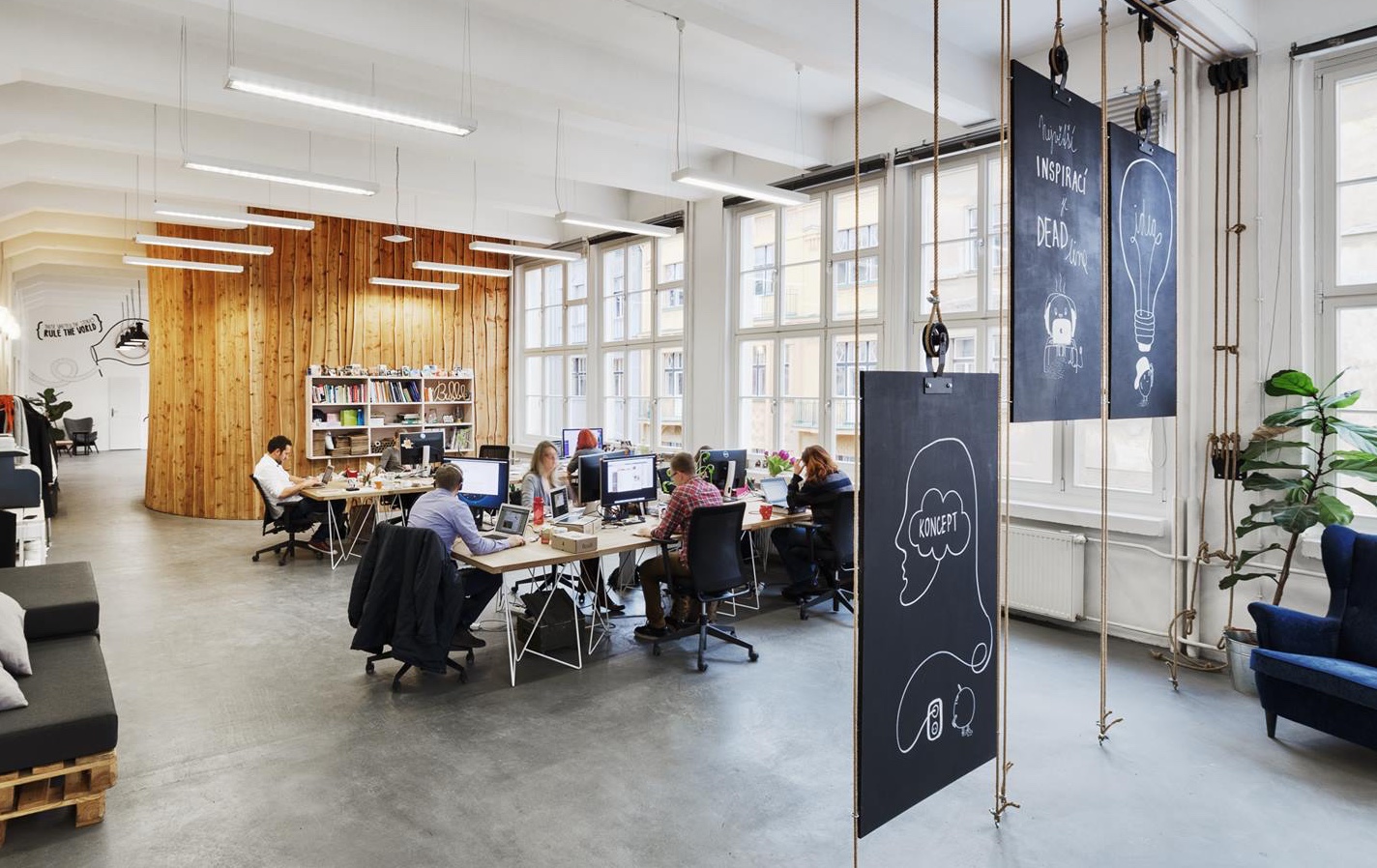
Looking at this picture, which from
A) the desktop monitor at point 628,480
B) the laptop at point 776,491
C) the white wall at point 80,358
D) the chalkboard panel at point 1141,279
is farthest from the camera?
the white wall at point 80,358

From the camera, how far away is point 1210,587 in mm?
5102

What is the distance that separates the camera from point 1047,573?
19.0 feet

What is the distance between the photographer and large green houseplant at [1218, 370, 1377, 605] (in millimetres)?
4199

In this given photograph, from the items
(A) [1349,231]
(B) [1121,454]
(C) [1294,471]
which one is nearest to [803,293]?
(B) [1121,454]

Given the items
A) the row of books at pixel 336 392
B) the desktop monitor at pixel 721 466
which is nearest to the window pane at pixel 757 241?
the desktop monitor at pixel 721 466

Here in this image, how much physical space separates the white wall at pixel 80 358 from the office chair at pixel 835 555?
69.0 feet

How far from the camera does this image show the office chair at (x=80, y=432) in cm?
1973

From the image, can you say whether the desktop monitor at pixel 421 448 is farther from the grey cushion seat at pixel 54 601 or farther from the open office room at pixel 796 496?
the grey cushion seat at pixel 54 601

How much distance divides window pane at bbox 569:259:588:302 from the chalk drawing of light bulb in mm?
8813

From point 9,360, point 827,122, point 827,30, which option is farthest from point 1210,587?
point 9,360

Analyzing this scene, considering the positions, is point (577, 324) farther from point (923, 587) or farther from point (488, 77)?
point (923, 587)

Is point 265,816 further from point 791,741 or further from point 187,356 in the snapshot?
point 187,356

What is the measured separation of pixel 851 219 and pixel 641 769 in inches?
229

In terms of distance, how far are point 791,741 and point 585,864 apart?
1356 millimetres
